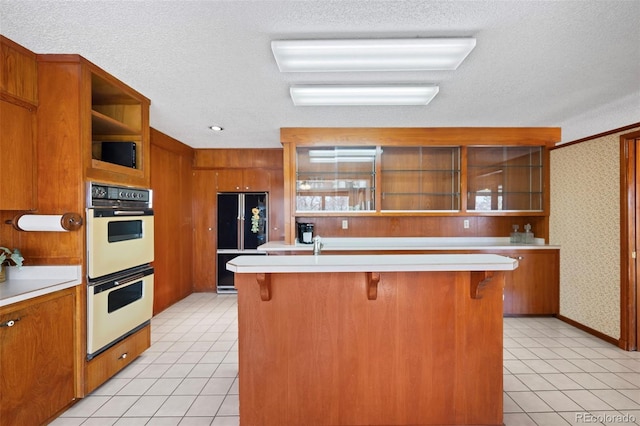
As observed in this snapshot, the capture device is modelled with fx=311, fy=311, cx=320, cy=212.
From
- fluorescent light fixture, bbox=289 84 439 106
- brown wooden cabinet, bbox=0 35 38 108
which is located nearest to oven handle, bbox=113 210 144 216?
brown wooden cabinet, bbox=0 35 38 108

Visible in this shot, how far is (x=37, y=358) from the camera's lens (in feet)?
6.21

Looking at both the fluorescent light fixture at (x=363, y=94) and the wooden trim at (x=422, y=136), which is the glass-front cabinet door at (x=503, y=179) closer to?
the wooden trim at (x=422, y=136)

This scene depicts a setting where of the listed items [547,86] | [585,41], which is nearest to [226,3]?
[585,41]

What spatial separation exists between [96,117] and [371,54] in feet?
6.98

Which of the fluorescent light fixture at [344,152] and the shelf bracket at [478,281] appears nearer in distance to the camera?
the shelf bracket at [478,281]

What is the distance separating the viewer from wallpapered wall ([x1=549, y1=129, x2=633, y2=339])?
3.29 meters

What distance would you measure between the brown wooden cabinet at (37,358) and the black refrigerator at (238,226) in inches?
121

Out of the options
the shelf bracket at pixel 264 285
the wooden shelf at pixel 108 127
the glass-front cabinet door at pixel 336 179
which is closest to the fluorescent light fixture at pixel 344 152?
the glass-front cabinet door at pixel 336 179

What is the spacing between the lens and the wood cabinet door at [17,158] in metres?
1.94

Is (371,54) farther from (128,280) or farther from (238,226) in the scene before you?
(238,226)

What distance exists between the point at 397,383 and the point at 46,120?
2.96m

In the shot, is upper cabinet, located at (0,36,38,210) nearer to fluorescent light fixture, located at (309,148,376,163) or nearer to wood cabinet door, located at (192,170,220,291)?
fluorescent light fixture, located at (309,148,376,163)

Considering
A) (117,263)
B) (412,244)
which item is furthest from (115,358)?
(412,244)

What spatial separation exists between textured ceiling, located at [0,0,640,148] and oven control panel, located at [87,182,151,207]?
89 cm
